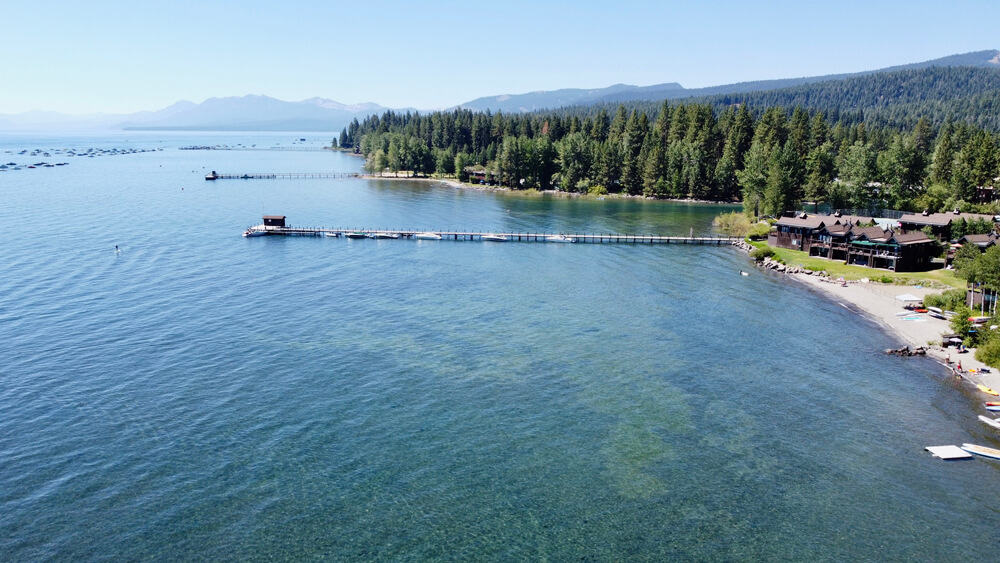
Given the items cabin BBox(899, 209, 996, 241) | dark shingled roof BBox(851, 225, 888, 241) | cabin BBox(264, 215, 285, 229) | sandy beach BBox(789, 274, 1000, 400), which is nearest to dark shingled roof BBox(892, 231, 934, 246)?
dark shingled roof BBox(851, 225, 888, 241)

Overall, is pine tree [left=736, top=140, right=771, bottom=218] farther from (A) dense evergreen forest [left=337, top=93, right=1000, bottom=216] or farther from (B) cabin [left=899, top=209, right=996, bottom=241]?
(B) cabin [left=899, top=209, right=996, bottom=241]

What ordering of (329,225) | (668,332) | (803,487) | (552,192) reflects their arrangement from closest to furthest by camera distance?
(803,487) → (668,332) → (329,225) → (552,192)

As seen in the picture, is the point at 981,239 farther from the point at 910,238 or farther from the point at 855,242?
the point at 855,242

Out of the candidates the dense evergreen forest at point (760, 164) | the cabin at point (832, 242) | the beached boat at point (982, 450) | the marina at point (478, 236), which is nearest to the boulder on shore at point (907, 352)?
the beached boat at point (982, 450)

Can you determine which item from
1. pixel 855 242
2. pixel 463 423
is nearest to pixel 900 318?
pixel 855 242

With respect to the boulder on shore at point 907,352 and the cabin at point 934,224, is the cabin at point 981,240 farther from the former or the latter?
the boulder on shore at point 907,352

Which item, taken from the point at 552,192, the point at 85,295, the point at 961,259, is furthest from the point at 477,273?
the point at 552,192

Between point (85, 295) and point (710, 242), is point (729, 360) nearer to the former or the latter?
point (710, 242)
